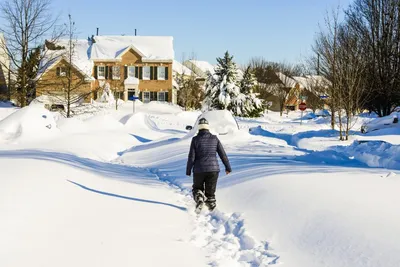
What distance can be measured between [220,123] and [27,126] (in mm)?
8426

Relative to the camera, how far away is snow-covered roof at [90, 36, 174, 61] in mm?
55875

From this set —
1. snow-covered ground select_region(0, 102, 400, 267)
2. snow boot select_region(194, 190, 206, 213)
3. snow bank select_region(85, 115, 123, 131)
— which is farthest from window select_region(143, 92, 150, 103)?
snow boot select_region(194, 190, 206, 213)

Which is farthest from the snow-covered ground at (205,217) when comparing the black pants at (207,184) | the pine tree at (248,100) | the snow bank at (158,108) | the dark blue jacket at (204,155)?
the pine tree at (248,100)

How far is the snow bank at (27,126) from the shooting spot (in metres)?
19.2

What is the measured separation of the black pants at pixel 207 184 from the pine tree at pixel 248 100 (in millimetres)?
42477

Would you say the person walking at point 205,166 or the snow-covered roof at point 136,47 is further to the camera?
the snow-covered roof at point 136,47

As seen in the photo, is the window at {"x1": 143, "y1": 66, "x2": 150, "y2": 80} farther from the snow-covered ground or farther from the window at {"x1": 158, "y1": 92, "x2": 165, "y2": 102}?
the snow-covered ground

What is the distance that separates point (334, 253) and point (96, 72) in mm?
53977

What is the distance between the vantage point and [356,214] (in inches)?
224

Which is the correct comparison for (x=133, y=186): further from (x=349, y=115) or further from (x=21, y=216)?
(x=349, y=115)

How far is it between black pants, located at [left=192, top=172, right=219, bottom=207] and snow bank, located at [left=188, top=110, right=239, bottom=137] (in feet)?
36.3

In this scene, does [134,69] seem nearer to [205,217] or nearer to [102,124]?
[102,124]

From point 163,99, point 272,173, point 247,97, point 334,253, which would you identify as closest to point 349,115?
point 272,173

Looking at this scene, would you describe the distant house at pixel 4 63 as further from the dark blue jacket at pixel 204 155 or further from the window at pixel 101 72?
the dark blue jacket at pixel 204 155
